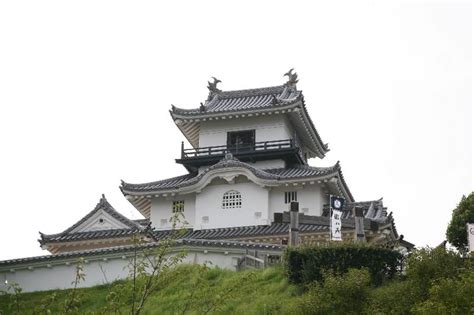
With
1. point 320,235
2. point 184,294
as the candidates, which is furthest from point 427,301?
point 320,235

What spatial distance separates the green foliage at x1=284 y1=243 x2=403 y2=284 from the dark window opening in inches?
795

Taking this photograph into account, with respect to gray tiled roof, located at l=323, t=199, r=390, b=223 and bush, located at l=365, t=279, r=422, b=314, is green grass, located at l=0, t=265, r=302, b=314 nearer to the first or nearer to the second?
bush, located at l=365, t=279, r=422, b=314

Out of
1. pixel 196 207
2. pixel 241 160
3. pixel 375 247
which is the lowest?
pixel 375 247

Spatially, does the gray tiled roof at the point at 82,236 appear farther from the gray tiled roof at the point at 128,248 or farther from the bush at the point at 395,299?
the bush at the point at 395,299

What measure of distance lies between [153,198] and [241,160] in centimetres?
521

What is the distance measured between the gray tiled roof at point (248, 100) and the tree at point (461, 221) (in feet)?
43.2

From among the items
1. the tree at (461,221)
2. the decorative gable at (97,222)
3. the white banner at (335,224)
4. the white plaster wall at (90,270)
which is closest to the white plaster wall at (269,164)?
the decorative gable at (97,222)

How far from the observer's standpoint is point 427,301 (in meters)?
16.5

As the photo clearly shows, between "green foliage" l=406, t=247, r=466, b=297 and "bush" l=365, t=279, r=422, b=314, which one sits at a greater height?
"green foliage" l=406, t=247, r=466, b=297

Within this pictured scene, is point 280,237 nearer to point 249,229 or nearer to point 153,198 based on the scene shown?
point 249,229

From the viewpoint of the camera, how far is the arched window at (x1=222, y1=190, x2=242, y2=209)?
125ft

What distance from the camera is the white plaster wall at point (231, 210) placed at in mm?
37438

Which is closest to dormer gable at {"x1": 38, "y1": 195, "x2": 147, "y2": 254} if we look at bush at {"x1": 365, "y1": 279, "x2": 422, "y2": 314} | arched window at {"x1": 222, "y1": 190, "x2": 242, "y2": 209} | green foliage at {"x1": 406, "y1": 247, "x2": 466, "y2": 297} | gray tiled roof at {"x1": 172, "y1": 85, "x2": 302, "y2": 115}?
arched window at {"x1": 222, "y1": 190, "x2": 242, "y2": 209}

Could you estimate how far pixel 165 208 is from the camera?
1553 inches
